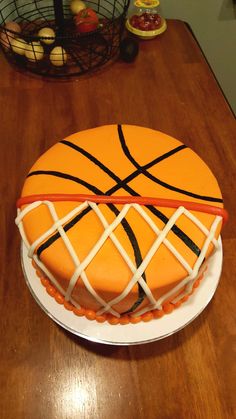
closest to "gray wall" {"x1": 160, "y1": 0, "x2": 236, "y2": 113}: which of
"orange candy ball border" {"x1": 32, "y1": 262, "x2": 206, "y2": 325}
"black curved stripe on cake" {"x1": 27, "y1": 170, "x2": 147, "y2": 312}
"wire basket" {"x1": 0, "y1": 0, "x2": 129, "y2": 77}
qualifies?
"wire basket" {"x1": 0, "y1": 0, "x2": 129, "y2": 77}

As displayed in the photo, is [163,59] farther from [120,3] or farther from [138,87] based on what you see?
[120,3]

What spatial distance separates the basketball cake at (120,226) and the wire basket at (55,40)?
61 centimetres

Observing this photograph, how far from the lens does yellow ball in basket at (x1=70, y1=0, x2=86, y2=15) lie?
49.6 inches

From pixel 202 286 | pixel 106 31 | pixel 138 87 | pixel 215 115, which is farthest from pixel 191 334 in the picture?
pixel 106 31

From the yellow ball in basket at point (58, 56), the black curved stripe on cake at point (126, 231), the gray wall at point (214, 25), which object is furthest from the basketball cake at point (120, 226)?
the gray wall at point (214, 25)

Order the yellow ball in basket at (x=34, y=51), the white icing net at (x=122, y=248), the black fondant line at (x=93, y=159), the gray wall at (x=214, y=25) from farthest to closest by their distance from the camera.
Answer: the gray wall at (x=214, y=25), the yellow ball in basket at (x=34, y=51), the black fondant line at (x=93, y=159), the white icing net at (x=122, y=248)

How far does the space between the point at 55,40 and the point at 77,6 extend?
0.18m

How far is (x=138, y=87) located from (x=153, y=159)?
57 centimetres

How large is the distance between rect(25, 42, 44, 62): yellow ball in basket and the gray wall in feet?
1.76

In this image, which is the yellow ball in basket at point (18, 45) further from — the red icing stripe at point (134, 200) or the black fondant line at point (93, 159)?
the red icing stripe at point (134, 200)

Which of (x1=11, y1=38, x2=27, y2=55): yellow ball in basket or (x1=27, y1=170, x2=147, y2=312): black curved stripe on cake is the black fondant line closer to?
(x1=27, y1=170, x2=147, y2=312): black curved stripe on cake

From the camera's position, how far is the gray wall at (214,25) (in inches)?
55.4

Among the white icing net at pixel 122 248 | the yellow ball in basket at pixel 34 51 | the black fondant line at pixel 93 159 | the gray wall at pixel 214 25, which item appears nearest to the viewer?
the white icing net at pixel 122 248

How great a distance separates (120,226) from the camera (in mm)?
640
